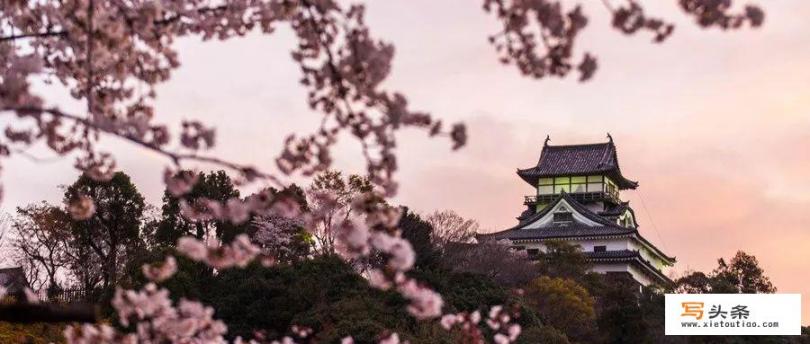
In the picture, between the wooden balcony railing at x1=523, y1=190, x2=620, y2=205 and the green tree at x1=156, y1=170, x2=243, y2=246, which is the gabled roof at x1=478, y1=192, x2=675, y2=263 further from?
the green tree at x1=156, y1=170, x2=243, y2=246

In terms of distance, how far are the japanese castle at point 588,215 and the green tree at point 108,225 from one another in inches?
825

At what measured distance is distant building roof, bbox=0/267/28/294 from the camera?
31906 mm

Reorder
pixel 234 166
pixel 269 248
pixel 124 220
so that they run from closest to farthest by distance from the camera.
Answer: pixel 234 166, pixel 269 248, pixel 124 220

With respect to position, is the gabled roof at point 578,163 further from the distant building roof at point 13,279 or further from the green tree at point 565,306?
the distant building roof at point 13,279

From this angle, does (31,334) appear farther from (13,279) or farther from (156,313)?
(13,279)

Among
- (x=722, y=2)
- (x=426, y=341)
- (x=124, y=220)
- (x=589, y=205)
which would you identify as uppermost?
(x=589, y=205)

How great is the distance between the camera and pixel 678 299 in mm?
26438

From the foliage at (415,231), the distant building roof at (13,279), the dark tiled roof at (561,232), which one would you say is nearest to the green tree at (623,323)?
the foliage at (415,231)

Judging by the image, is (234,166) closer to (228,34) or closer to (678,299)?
(228,34)

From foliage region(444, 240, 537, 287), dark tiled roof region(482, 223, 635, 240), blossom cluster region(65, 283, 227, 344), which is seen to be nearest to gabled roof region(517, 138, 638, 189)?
dark tiled roof region(482, 223, 635, 240)

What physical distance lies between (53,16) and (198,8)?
2.24 ft

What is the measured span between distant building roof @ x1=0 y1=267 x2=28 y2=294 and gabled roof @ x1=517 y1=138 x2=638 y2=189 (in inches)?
1184

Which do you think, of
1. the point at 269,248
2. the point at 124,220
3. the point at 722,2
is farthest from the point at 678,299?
the point at 722,2

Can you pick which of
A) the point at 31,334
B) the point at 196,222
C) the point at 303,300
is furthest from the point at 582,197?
the point at 31,334
